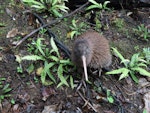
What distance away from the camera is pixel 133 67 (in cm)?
543

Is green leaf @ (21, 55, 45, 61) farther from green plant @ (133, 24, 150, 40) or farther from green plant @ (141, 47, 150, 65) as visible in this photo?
green plant @ (133, 24, 150, 40)

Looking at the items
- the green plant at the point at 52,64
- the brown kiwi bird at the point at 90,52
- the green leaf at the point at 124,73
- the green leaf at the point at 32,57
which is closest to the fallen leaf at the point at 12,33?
the green plant at the point at 52,64

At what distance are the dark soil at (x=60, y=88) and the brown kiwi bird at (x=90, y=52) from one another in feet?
0.96

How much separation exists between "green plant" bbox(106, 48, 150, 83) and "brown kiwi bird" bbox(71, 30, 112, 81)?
271 millimetres

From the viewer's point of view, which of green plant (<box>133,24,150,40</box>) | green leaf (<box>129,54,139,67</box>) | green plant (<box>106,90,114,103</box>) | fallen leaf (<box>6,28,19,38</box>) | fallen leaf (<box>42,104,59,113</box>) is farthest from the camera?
green plant (<box>133,24,150,40</box>)

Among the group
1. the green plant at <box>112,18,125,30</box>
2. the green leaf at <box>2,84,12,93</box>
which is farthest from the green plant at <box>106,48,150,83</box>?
the green leaf at <box>2,84,12,93</box>

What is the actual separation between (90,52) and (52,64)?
0.84 meters

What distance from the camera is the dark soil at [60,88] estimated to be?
16.0 ft

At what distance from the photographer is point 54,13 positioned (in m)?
6.33

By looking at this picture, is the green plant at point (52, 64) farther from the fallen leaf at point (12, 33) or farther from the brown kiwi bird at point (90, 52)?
the fallen leaf at point (12, 33)

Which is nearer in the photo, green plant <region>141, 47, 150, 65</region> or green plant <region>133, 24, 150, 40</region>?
green plant <region>141, 47, 150, 65</region>

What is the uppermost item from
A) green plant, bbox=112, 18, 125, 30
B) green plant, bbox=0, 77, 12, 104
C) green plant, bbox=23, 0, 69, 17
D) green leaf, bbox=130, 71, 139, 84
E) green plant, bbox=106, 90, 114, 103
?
green plant, bbox=23, 0, 69, 17

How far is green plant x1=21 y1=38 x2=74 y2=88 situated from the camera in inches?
202

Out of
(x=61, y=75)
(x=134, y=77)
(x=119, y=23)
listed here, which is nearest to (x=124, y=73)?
(x=134, y=77)
